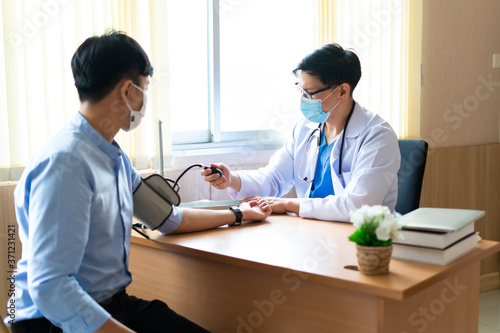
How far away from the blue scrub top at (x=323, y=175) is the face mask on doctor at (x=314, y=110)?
0.41 feet

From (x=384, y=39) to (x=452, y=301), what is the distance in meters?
2.10

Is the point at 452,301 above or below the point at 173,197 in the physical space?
below

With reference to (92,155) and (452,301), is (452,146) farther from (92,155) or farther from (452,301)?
(92,155)

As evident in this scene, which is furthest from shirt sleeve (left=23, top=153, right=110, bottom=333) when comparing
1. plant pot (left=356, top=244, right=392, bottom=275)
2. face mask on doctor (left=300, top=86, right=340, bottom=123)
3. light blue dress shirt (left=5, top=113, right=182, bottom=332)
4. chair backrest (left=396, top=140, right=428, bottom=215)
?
chair backrest (left=396, top=140, right=428, bottom=215)

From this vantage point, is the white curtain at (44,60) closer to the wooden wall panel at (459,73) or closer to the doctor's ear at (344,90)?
the doctor's ear at (344,90)

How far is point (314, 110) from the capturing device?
7.52ft

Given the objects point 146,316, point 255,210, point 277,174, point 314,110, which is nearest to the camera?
point 146,316

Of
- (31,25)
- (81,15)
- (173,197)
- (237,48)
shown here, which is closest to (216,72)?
(237,48)

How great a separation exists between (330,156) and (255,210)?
448 millimetres

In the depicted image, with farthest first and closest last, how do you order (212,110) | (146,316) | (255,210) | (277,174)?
(212,110) → (277,174) → (255,210) → (146,316)

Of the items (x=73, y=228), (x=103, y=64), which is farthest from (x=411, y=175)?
(x=73, y=228)

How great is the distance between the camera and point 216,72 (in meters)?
2.86

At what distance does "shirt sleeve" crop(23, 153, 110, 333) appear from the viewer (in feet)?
3.92

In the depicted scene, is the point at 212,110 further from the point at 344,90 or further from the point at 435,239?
the point at 435,239
